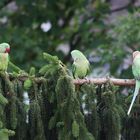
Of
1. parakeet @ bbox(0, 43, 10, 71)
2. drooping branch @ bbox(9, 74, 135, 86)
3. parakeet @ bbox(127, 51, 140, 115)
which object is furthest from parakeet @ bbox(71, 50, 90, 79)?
parakeet @ bbox(0, 43, 10, 71)

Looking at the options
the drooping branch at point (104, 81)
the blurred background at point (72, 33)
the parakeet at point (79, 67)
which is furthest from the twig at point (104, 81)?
the blurred background at point (72, 33)

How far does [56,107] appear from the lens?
3297mm

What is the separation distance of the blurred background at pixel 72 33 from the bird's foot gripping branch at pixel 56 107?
8.08 feet

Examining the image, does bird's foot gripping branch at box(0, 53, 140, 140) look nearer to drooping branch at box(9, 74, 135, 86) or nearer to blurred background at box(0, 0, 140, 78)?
drooping branch at box(9, 74, 135, 86)

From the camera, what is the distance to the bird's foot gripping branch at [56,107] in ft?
10.4

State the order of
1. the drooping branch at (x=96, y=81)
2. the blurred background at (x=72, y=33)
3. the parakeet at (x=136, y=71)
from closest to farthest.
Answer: the drooping branch at (x=96, y=81), the parakeet at (x=136, y=71), the blurred background at (x=72, y=33)

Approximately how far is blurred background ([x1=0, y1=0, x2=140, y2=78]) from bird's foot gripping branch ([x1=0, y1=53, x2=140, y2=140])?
2464 millimetres

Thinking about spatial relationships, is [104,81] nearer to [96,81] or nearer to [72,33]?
[96,81]

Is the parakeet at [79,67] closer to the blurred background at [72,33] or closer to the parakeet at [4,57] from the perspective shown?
the parakeet at [4,57]

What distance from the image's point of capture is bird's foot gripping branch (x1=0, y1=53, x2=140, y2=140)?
3.16m

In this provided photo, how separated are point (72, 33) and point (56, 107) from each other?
3968mm

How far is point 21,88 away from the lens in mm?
3258

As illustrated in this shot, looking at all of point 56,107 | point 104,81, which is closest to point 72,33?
point 104,81

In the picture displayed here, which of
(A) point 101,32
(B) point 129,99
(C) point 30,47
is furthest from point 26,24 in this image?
(B) point 129,99
